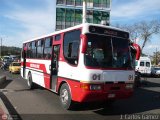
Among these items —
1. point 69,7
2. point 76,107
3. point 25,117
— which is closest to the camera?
point 25,117

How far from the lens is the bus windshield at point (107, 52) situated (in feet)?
29.8

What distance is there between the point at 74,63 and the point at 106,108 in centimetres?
229

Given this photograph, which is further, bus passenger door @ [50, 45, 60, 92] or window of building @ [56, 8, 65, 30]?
window of building @ [56, 8, 65, 30]

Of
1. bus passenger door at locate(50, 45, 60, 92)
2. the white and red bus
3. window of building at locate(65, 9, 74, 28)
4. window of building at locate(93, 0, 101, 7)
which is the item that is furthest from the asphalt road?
window of building at locate(93, 0, 101, 7)

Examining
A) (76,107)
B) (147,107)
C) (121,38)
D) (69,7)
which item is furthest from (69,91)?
(69,7)

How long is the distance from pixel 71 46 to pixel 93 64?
1.33 m

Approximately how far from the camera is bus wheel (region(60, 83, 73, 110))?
9.73 meters

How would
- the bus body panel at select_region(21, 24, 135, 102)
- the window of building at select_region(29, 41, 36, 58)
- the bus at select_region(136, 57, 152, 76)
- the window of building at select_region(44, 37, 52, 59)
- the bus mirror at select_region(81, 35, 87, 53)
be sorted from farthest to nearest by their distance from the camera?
the bus at select_region(136, 57, 152, 76) → the window of building at select_region(29, 41, 36, 58) → the window of building at select_region(44, 37, 52, 59) → the bus body panel at select_region(21, 24, 135, 102) → the bus mirror at select_region(81, 35, 87, 53)

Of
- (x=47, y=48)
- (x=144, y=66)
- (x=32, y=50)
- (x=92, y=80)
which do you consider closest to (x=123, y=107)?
(x=92, y=80)

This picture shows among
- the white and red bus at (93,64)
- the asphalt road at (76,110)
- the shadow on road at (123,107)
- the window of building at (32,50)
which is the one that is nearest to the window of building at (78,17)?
the window of building at (32,50)

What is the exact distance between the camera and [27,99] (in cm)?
1205

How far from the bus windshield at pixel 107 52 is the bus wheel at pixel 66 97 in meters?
1.53

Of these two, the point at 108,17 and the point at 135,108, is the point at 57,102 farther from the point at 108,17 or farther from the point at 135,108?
the point at 108,17

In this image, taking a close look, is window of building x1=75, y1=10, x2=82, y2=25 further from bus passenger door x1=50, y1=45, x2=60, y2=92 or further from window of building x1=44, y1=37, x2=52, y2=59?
bus passenger door x1=50, y1=45, x2=60, y2=92
